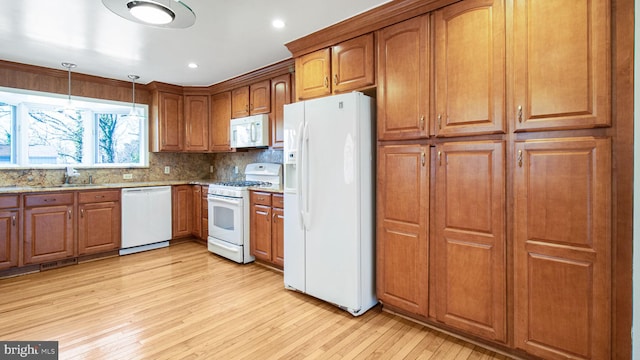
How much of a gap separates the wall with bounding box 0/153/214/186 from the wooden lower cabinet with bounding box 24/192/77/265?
23.8 inches

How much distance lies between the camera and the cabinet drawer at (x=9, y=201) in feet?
10.6

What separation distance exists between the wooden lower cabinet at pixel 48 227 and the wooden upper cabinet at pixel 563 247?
4496mm

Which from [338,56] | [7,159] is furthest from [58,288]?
[338,56]

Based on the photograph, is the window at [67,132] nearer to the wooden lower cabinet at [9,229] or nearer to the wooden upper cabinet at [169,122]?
the wooden upper cabinet at [169,122]

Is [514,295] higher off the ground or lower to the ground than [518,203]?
lower

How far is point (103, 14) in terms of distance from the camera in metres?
2.46

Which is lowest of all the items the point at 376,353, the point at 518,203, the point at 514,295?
the point at 376,353

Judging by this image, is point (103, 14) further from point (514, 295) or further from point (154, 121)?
point (514, 295)

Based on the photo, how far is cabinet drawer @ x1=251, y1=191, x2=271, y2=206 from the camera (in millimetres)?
3487

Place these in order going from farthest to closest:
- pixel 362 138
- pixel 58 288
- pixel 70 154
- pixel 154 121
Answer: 1. pixel 154 121
2. pixel 70 154
3. pixel 58 288
4. pixel 362 138

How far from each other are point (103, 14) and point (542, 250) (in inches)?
137

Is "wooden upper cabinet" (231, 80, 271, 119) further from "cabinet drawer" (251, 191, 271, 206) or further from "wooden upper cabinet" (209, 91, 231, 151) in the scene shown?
"cabinet drawer" (251, 191, 271, 206)

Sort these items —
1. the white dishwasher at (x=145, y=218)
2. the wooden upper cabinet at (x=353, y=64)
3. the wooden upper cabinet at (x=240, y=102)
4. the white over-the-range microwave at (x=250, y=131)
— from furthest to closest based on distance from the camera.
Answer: the wooden upper cabinet at (x=240, y=102)
the white dishwasher at (x=145, y=218)
the white over-the-range microwave at (x=250, y=131)
the wooden upper cabinet at (x=353, y=64)
